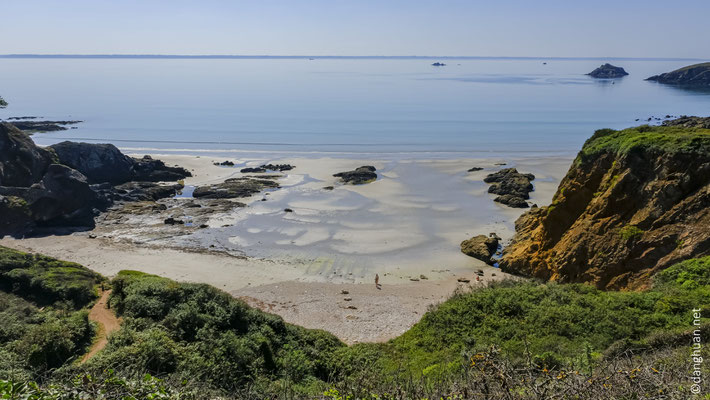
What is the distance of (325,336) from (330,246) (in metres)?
14.4

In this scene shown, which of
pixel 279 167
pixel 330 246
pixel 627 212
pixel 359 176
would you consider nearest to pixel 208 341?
pixel 330 246

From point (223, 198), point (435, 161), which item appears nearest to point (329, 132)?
point (435, 161)

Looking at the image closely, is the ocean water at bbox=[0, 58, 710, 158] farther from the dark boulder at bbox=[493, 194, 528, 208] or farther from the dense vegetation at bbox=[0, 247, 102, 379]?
the dense vegetation at bbox=[0, 247, 102, 379]

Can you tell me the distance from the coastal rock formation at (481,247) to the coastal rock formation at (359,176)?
1877cm

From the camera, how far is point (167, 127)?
265 ft

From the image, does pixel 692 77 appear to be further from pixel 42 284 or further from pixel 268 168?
pixel 42 284

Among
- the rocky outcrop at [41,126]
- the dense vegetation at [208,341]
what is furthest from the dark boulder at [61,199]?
the rocky outcrop at [41,126]

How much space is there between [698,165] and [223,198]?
3598 cm

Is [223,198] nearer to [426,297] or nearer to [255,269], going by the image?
[255,269]

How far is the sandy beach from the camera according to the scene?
23953 mm

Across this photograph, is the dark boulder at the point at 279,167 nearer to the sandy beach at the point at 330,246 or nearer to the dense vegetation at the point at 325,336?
the sandy beach at the point at 330,246

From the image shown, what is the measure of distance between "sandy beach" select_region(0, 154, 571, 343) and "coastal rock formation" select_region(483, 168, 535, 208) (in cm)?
91

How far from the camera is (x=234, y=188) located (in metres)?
45.4

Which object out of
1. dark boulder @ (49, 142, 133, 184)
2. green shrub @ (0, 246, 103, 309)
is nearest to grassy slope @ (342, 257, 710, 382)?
green shrub @ (0, 246, 103, 309)
